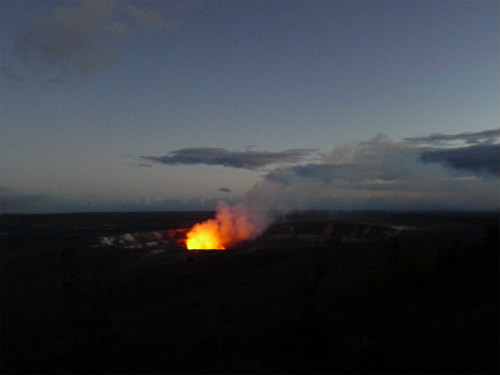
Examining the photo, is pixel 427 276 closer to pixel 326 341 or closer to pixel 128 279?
pixel 326 341

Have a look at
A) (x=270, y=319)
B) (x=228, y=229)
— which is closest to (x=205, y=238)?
(x=228, y=229)

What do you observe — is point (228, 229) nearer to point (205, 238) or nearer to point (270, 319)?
point (205, 238)

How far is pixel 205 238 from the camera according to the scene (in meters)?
70.6

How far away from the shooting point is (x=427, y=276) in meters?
21.9

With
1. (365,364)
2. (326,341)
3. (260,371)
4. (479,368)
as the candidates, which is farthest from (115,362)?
(479,368)

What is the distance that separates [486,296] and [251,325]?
11.8 metres

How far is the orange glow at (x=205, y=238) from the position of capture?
67.1m

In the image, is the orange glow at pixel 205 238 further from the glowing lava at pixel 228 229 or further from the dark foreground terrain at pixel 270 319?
the dark foreground terrain at pixel 270 319

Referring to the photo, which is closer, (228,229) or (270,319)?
(270,319)

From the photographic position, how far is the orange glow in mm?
67125

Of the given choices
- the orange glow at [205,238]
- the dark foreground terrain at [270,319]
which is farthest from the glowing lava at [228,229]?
the dark foreground terrain at [270,319]

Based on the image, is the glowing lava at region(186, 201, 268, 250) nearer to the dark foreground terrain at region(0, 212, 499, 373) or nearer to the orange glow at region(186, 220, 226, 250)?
the orange glow at region(186, 220, 226, 250)

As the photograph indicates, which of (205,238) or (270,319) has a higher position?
(205,238)

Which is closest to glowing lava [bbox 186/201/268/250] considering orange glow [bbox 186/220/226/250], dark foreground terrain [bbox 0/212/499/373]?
orange glow [bbox 186/220/226/250]
